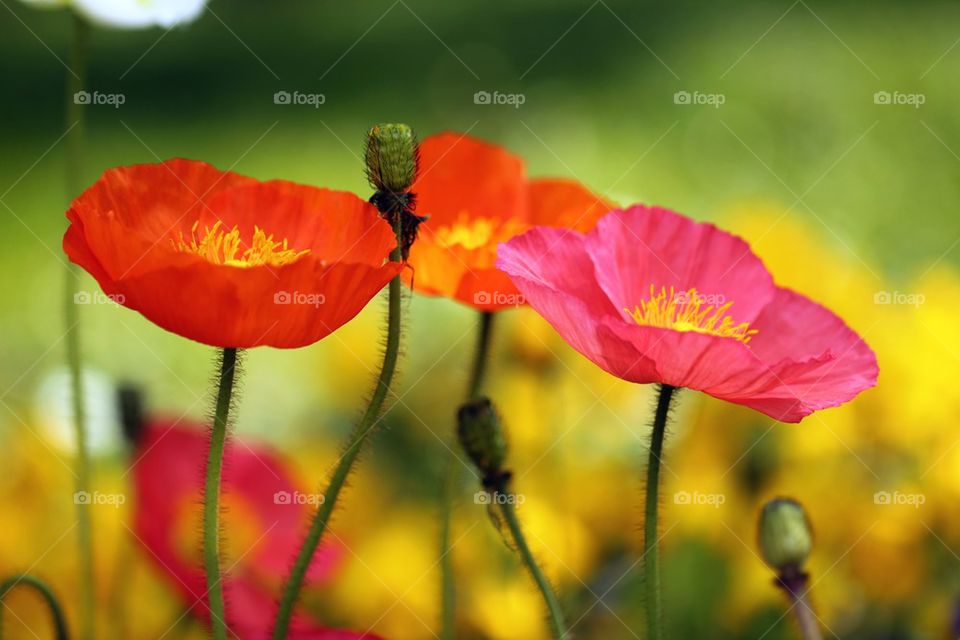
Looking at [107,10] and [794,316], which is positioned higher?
[107,10]

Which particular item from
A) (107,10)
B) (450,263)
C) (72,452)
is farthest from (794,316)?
(72,452)

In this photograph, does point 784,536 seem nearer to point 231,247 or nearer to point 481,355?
point 481,355

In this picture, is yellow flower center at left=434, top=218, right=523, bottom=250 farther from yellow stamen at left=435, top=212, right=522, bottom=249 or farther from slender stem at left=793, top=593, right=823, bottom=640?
slender stem at left=793, top=593, right=823, bottom=640

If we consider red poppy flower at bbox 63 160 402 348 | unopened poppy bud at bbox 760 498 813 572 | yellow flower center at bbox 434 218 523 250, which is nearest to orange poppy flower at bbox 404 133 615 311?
yellow flower center at bbox 434 218 523 250

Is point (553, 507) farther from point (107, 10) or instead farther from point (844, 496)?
point (107, 10)

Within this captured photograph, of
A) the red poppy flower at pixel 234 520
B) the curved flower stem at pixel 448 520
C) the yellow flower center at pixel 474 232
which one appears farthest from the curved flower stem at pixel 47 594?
the yellow flower center at pixel 474 232
